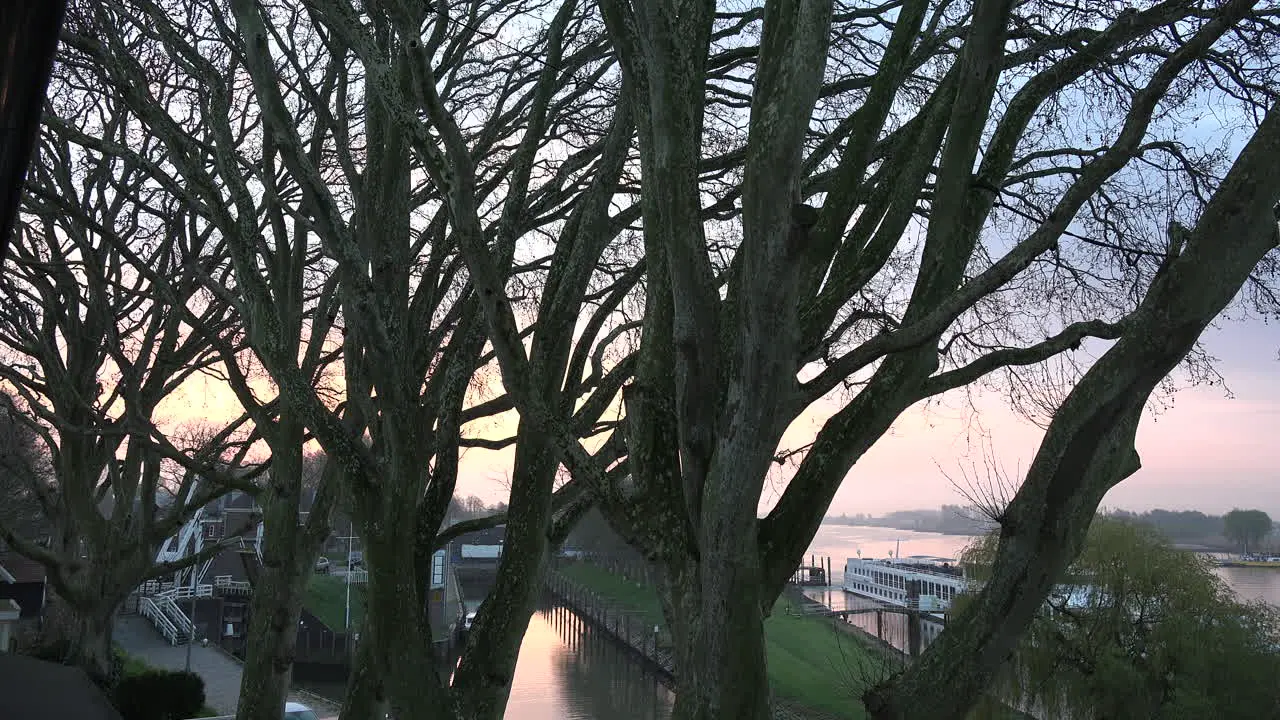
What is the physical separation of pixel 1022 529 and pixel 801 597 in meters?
61.2

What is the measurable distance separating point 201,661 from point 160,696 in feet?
43.8

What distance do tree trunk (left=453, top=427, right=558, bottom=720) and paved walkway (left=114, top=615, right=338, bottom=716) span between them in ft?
47.6

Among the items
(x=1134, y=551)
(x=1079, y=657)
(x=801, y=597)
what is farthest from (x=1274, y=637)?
(x=801, y=597)

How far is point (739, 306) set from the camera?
3.26 m

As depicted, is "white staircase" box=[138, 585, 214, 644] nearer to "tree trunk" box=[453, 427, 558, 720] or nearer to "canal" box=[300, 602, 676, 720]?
"canal" box=[300, 602, 676, 720]

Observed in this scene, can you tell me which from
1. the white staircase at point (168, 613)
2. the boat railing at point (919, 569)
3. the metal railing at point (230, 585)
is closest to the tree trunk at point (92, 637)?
the white staircase at point (168, 613)

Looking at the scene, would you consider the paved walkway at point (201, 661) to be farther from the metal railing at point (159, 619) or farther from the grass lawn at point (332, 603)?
the grass lawn at point (332, 603)

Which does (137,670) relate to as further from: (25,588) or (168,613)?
(168,613)

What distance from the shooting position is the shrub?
13.3 metres

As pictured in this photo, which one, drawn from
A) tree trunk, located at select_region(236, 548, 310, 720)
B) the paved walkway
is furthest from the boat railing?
tree trunk, located at select_region(236, 548, 310, 720)

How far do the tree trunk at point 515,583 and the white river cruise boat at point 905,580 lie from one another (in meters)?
32.3

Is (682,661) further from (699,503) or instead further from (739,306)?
(739,306)

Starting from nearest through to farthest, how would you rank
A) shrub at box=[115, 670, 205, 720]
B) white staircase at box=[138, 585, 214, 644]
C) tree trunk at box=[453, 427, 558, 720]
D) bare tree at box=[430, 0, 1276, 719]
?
bare tree at box=[430, 0, 1276, 719] < tree trunk at box=[453, 427, 558, 720] < shrub at box=[115, 670, 205, 720] < white staircase at box=[138, 585, 214, 644]

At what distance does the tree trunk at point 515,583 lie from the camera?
481 cm
